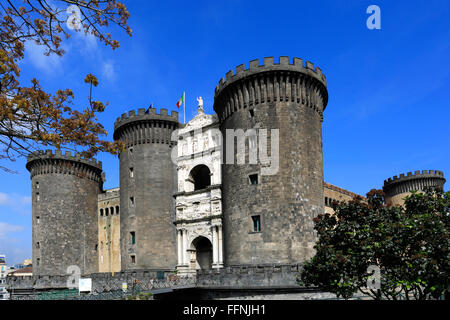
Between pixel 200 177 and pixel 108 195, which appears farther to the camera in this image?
pixel 108 195

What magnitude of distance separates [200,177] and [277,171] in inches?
544

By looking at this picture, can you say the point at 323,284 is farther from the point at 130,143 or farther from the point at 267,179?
the point at 130,143

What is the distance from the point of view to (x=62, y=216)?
4706 centimetres

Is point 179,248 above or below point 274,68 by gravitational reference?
below

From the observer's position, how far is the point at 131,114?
43938 millimetres

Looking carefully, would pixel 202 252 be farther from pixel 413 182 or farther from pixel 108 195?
pixel 413 182

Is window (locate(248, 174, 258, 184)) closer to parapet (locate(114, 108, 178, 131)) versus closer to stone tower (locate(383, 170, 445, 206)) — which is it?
parapet (locate(114, 108, 178, 131))

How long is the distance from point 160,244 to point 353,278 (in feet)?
89.9

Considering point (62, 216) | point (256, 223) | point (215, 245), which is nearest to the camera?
point (256, 223)

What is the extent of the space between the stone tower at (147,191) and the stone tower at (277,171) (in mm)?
8934

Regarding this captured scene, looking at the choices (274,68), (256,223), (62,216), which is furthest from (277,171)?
(62,216)

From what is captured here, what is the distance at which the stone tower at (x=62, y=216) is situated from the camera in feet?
151

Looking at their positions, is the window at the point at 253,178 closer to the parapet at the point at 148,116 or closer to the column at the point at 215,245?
the column at the point at 215,245
